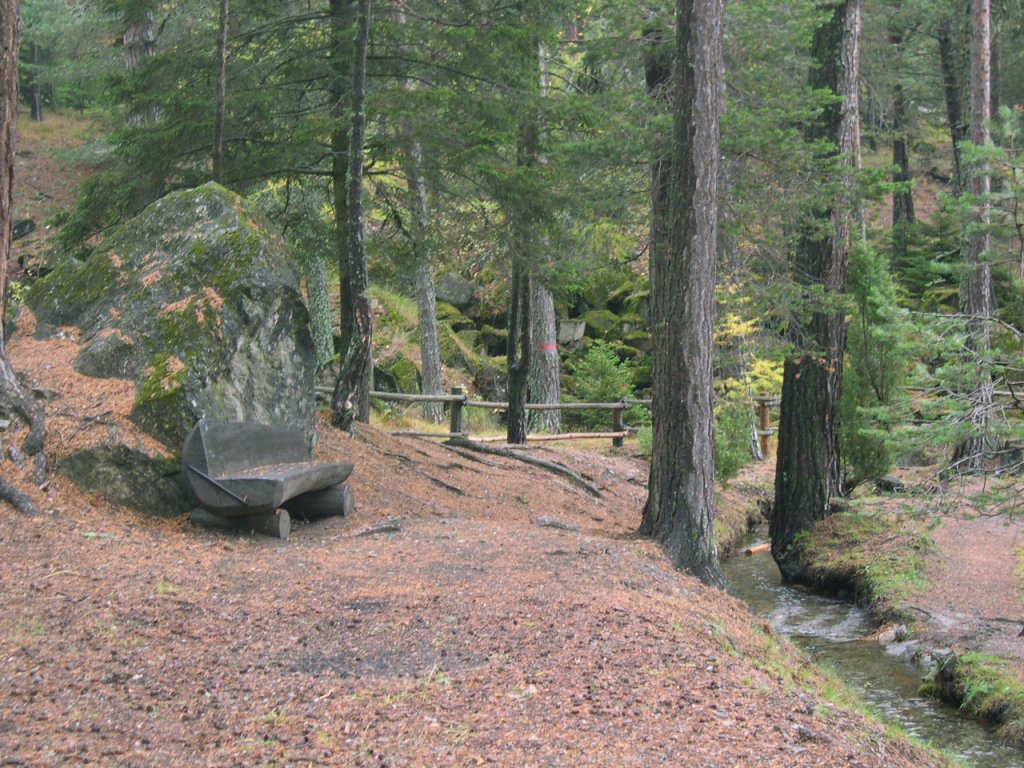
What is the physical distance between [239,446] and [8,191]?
2.54 m

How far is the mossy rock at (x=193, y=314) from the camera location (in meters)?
8.17

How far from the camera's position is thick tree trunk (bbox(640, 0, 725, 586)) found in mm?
8453

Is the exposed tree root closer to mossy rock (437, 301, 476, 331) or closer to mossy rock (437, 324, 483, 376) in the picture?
mossy rock (437, 324, 483, 376)

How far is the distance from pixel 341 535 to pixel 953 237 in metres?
22.7

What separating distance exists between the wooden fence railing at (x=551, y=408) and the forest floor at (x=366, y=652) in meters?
6.81

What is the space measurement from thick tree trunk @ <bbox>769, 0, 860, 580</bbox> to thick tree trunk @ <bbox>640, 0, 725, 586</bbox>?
2836 mm

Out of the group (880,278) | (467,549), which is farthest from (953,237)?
(467,549)

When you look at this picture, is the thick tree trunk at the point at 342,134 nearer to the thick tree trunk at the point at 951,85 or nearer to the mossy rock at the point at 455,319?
the mossy rock at the point at 455,319

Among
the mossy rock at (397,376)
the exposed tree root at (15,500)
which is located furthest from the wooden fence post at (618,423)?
the exposed tree root at (15,500)

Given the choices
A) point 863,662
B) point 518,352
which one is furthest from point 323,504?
point 518,352

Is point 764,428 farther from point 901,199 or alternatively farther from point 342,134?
point 342,134

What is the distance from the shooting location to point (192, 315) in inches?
334

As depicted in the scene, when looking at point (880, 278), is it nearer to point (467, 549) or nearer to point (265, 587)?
point (467, 549)

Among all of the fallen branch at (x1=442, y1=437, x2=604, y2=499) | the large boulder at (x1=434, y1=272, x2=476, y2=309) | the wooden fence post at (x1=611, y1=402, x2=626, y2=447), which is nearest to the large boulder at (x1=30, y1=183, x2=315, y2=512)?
the fallen branch at (x1=442, y1=437, x2=604, y2=499)
